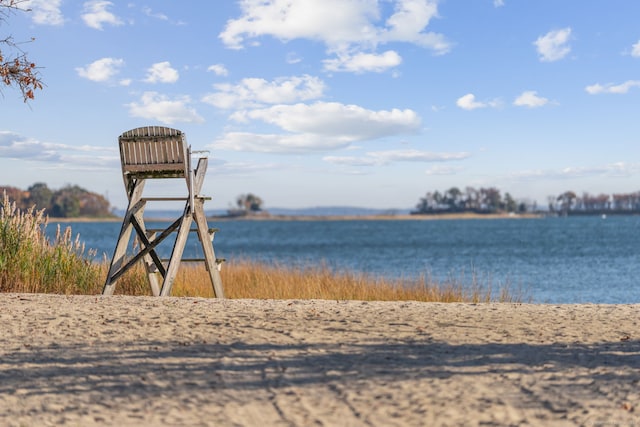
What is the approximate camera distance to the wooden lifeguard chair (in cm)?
998

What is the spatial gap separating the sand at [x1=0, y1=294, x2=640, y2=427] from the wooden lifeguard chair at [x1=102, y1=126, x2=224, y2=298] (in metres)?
2.06

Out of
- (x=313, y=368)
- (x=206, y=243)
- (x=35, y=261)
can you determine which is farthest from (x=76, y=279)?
(x=313, y=368)

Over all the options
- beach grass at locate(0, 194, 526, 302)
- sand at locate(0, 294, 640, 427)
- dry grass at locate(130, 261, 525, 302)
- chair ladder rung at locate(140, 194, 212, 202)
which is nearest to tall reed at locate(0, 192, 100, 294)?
beach grass at locate(0, 194, 526, 302)

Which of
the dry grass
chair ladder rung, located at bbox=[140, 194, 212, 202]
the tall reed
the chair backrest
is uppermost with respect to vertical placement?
the chair backrest

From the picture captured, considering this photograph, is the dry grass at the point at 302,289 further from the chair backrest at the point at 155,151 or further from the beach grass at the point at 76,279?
the chair backrest at the point at 155,151

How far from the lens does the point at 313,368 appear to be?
18.2 feet

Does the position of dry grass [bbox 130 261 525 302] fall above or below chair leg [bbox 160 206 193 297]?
below

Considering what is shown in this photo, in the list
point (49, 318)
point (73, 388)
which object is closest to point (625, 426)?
point (73, 388)

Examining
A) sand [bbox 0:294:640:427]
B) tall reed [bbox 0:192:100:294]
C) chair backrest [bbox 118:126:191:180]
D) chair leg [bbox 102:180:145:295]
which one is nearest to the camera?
sand [bbox 0:294:640:427]

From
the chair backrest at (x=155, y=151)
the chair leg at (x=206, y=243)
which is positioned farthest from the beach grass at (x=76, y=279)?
the chair backrest at (x=155, y=151)

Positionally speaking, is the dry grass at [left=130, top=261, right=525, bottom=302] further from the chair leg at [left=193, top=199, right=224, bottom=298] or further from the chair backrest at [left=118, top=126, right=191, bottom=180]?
the chair backrest at [left=118, top=126, right=191, bottom=180]

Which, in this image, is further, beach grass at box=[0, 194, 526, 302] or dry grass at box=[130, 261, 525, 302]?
dry grass at box=[130, 261, 525, 302]

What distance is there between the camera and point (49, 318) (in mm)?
7707

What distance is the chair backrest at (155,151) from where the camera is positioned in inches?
392
